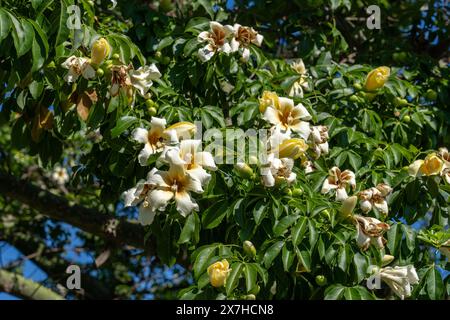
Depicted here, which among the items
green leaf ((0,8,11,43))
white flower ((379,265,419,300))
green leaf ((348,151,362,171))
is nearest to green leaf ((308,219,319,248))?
white flower ((379,265,419,300))

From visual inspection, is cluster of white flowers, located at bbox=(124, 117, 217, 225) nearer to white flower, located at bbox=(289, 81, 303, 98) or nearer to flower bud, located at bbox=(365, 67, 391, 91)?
white flower, located at bbox=(289, 81, 303, 98)

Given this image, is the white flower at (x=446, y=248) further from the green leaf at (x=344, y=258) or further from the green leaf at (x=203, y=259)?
the green leaf at (x=203, y=259)

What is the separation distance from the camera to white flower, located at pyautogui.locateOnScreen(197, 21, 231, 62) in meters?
2.63

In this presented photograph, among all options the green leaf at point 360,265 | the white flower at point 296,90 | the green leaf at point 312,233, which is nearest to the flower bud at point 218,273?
the green leaf at point 312,233

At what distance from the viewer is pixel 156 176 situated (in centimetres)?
209

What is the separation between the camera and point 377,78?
2.83m

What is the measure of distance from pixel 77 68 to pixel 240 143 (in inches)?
20.4

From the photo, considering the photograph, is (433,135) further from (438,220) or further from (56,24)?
(56,24)

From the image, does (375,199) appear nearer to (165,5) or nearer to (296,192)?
(296,192)

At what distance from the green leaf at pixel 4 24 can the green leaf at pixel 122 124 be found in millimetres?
413

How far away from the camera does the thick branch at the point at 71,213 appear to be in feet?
11.3
